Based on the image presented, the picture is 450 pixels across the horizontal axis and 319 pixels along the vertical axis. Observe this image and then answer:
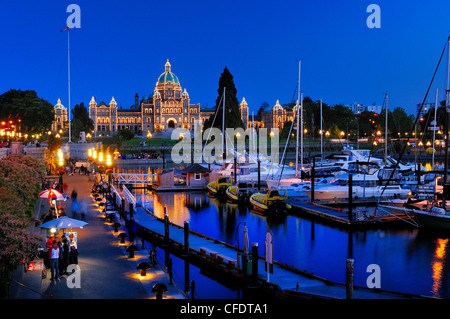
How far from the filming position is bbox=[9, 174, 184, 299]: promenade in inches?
610

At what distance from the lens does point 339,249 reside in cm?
2788

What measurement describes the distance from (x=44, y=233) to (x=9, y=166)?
18.0 feet

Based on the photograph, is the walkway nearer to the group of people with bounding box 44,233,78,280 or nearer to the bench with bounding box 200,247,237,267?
the bench with bounding box 200,247,237,267

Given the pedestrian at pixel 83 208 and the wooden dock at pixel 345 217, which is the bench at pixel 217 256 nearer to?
the pedestrian at pixel 83 208

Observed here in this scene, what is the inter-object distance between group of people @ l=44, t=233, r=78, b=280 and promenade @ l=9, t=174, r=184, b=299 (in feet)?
1.14

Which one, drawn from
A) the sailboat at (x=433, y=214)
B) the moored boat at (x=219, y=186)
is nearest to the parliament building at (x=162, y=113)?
the moored boat at (x=219, y=186)

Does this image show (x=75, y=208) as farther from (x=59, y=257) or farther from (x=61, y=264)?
(x=61, y=264)

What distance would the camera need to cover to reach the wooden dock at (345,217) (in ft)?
107

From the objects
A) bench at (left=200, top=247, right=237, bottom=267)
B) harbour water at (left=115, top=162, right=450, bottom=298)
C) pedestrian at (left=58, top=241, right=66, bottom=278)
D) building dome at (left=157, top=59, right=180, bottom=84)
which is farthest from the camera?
building dome at (left=157, top=59, right=180, bottom=84)

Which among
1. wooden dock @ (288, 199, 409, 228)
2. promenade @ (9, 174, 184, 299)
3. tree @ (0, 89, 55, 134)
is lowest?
wooden dock @ (288, 199, 409, 228)

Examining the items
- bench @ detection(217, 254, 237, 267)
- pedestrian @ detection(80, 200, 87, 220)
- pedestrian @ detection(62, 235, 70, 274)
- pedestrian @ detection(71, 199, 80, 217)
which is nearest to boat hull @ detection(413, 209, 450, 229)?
bench @ detection(217, 254, 237, 267)

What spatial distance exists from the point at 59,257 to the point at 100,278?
1.84 m

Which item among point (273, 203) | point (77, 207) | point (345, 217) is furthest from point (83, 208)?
point (345, 217)

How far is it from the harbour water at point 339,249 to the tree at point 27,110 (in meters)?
56.0
